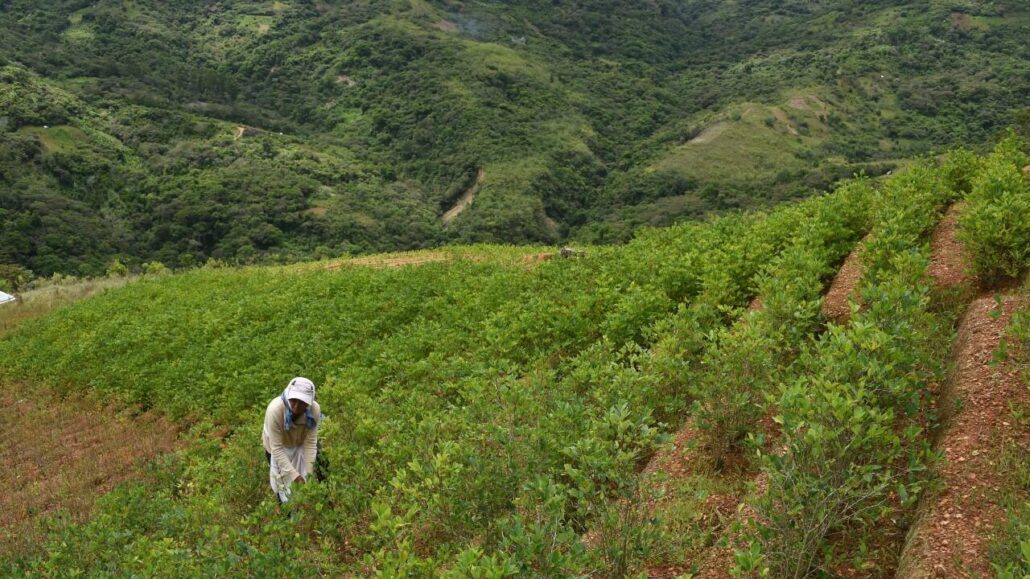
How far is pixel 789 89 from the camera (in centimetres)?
9588

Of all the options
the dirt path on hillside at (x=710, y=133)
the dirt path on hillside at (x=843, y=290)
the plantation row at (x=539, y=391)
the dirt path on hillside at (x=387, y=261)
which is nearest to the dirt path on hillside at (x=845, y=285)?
the dirt path on hillside at (x=843, y=290)

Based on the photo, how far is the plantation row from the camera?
337 centimetres

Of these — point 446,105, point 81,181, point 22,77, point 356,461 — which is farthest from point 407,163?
point 356,461

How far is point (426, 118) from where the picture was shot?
9600cm

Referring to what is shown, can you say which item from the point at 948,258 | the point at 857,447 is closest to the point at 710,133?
the point at 948,258

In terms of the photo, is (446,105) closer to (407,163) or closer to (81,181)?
(407,163)

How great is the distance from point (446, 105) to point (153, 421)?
3655 inches

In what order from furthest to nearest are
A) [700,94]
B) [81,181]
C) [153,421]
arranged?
1. [700,94]
2. [81,181]
3. [153,421]

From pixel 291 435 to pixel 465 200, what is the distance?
74.5 m

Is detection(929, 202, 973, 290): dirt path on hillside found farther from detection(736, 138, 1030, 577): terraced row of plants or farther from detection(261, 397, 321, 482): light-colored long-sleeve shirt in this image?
detection(261, 397, 321, 482): light-colored long-sleeve shirt

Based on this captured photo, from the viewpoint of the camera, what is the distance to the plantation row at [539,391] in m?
3.37

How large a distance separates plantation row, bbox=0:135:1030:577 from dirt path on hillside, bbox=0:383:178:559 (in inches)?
19.8

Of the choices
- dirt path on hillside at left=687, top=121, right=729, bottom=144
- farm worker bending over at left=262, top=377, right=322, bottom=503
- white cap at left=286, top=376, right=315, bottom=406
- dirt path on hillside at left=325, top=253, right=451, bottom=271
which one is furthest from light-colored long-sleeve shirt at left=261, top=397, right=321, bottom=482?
dirt path on hillside at left=687, top=121, right=729, bottom=144

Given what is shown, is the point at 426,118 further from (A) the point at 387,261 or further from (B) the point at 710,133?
(A) the point at 387,261
